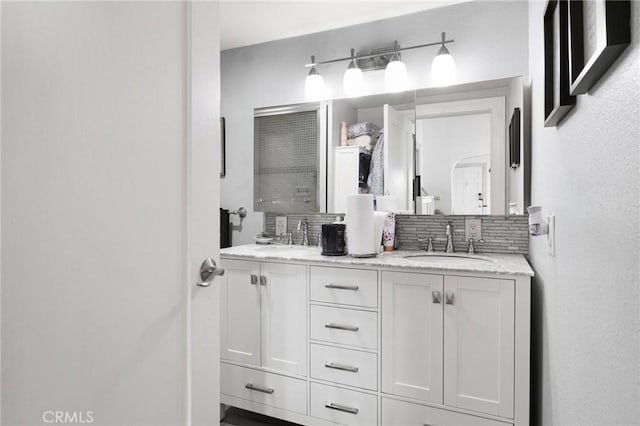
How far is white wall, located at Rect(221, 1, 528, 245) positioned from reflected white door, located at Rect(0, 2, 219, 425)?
1621 millimetres

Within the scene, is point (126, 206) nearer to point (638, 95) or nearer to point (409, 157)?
point (638, 95)

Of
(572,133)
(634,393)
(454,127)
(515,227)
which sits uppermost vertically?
(454,127)

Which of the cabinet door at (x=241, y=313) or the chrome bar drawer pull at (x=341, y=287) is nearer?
the chrome bar drawer pull at (x=341, y=287)

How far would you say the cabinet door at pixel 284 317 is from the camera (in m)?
1.94

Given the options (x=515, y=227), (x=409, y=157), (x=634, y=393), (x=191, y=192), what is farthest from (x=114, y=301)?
(x=515, y=227)

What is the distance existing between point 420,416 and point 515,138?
4.68 ft

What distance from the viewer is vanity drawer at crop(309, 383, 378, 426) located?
179 cm

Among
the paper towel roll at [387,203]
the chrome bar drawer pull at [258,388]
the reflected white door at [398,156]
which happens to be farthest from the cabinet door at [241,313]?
the reflected white door at [398,156]

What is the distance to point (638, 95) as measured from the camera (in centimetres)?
47

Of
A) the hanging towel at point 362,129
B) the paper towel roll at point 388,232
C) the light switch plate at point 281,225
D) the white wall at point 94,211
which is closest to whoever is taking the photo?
the white wall at point 94,211

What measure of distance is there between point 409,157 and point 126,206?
1.76m

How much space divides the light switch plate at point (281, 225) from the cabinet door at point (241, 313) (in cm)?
63

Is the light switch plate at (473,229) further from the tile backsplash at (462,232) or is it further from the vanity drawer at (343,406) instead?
the vanity drawer at (343,406)

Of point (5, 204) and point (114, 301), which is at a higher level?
point (5, 204)
